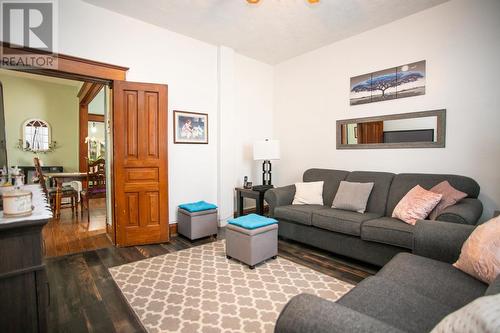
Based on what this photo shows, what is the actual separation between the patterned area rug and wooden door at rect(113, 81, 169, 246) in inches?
23.2

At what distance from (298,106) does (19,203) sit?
4.00m

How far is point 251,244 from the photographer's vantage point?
253cm

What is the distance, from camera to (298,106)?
14.8ft

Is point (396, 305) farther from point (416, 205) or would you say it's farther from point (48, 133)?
point (48, 133)

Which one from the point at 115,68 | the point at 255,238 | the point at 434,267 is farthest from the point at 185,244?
the point at 434,267

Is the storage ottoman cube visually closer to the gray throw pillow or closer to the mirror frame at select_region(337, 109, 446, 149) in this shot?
the gray throw pillow

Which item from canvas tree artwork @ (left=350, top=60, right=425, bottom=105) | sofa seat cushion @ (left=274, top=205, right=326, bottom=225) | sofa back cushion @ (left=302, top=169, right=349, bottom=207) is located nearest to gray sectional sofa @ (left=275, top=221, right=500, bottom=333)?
sofa seat cushion @ (left=274, top=205, right=326, bottom=225)

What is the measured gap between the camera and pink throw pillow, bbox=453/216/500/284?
1265mm

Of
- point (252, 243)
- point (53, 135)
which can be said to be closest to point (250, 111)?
point (252, 243)

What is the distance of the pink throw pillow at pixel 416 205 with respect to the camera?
2.42 m

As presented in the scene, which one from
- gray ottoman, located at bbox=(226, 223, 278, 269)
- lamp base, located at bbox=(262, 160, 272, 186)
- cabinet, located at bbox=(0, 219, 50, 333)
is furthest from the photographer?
lamp base, located at bbox=(262, 160, 272, 186)

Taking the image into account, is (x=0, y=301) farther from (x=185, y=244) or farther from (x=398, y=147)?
(x=398, y=147)

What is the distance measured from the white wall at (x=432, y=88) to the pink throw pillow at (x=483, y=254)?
1746mm

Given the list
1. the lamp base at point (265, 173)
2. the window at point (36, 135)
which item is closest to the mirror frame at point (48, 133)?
the window at point (36, 135)
